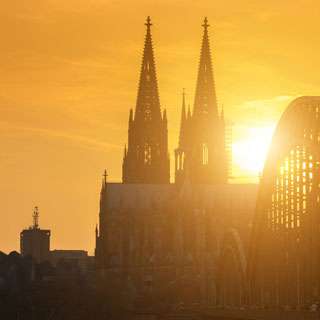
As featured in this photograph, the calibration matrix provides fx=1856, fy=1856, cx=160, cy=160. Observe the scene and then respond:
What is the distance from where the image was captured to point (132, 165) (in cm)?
18488

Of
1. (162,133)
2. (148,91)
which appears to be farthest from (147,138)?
(148,91)

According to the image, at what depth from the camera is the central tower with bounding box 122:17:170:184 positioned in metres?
183

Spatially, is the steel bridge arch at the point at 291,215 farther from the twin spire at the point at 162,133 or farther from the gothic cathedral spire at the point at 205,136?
the gothic cathedral spire at the point at 205,136

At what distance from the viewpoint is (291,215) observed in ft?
286

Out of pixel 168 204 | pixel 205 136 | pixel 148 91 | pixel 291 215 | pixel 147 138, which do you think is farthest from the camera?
pixel 205 136

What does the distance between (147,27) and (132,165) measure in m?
15.9

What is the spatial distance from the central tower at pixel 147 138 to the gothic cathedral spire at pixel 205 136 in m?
2.94

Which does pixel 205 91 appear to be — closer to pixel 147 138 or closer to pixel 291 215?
pixel 147 138

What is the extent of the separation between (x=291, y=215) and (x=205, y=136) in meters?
103

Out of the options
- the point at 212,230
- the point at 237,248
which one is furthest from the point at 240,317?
the point at 212,230

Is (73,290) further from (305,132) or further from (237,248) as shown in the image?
(305,132)

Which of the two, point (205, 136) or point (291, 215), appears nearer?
point (291, 215)

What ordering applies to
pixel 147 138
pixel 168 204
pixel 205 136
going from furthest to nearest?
pixel 205 136, pixel 147 138, pixel 168 204

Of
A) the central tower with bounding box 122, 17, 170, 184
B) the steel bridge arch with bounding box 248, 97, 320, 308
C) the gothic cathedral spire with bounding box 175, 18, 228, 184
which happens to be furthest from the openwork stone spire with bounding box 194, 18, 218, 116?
the steel bridge arch with bounding box 248, 97, 320, 308
